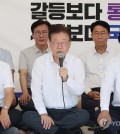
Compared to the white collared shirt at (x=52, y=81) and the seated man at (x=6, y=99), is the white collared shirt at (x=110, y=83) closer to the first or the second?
the white collared shirt at (x=52, y=81)

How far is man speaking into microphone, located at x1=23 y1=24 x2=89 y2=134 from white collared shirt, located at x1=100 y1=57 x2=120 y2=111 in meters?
0.23

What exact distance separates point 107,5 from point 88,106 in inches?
53.0

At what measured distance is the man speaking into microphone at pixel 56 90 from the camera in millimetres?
2760

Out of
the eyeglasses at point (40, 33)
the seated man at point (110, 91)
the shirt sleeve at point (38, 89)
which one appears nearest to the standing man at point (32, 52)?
the eyeglasses at point (40, 33)

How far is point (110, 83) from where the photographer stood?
268 cm

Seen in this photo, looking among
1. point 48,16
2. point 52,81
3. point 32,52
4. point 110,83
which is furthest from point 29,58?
point 110,83

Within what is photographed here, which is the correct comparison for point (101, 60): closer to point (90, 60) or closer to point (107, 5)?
point (90, 60)

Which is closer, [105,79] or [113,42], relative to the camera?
[105,79]

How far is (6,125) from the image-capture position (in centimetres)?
270

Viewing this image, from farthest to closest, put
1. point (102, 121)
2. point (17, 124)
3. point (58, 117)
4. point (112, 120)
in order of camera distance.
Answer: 1. point (17, 124)
2. point (58, 117)
3. point (112, 120)
4. point (102, 121)

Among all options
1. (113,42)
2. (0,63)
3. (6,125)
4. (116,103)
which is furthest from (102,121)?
(113,42)

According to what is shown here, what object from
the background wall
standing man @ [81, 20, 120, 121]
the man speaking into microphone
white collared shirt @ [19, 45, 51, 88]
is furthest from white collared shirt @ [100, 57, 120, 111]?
the background wall

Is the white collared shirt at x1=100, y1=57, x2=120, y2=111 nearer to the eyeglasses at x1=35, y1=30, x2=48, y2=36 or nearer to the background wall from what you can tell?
the eyeglasses at x1=35, y1=30, x2=48, y2=36

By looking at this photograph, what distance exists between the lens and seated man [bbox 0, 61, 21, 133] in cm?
273
